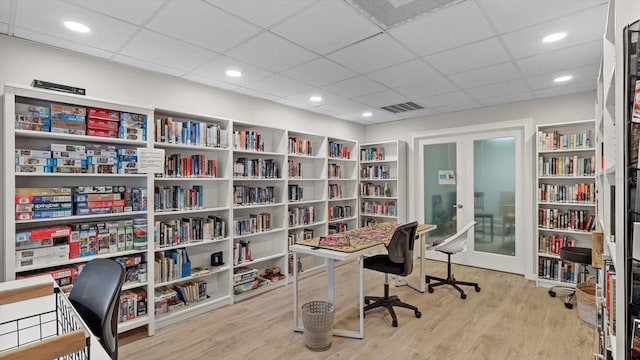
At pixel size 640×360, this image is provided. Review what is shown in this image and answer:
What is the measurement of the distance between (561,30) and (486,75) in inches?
40.3

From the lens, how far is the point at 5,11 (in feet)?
6.88

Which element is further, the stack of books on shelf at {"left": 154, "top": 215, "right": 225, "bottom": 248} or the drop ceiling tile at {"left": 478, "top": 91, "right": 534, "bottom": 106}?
the drop ceiling tile at {"left": 478, "top": 91, "right": 534, "bottom": 106}

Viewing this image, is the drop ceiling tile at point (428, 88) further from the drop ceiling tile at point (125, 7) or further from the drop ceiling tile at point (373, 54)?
the drop ceiling tile at point (125, 7)

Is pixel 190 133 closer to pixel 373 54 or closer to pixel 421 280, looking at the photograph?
pixel 373 54

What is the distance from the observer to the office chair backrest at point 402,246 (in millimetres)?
2932

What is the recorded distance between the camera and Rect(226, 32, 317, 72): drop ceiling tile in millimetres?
2559

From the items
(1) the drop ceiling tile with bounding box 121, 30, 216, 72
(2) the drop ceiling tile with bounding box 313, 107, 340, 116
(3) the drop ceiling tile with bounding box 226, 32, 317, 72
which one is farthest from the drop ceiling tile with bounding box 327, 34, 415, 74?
(2) the drop ceiling tile with bounding box 313, 107, 340, 116

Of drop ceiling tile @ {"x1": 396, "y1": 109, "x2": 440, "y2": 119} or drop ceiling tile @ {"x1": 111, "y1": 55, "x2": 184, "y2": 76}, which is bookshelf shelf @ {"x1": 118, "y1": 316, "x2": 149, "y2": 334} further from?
drop ceiling tile @ {"x1": 396, "y1": 109, "x2": 440, "y2": 119}

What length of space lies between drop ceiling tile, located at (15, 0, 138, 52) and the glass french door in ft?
15.3

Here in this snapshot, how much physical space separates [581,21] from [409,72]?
1405 millimetres

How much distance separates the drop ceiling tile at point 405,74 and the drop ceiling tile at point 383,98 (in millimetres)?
362

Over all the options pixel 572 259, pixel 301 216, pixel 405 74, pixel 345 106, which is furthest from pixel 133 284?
pixel 572 259

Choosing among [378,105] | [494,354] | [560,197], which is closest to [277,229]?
[378,105]

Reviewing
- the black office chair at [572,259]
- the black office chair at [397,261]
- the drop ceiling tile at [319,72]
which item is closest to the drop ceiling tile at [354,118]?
the drop ceiling tile at [319,72]
